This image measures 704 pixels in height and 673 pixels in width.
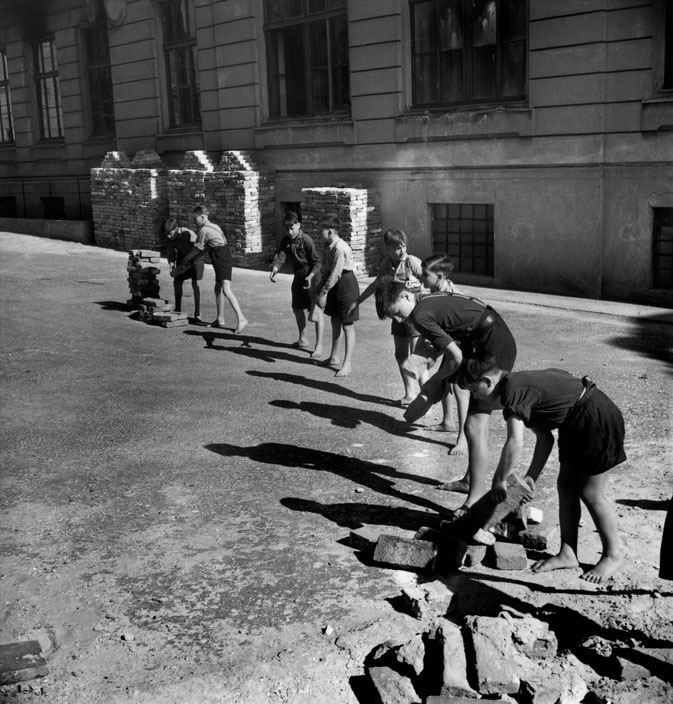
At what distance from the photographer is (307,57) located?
18.9 meters

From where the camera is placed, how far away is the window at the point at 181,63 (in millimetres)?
21500

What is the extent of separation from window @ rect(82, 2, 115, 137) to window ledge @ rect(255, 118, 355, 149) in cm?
720

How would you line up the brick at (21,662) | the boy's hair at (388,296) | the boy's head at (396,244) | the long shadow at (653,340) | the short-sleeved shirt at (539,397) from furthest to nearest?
1. the long shadow at (653,340)
2. the boy's head at (396,244)
3. the boy's hair at (388,296)
4. the short-sleeved shirt at (539,397)
5. the brick at (21,662)

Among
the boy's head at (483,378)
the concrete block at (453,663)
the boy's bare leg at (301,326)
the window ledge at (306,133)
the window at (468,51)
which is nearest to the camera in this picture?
the concrete block at (453,663)

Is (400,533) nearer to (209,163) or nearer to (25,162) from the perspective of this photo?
(209,163)

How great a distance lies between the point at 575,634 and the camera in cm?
472

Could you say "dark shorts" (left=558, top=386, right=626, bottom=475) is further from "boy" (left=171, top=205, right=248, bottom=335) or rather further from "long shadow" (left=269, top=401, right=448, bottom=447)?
"boy" (left=171, top=205, right=248, bottom=335)

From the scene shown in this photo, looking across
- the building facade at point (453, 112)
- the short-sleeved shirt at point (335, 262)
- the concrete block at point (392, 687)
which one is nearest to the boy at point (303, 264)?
the short-sleeved shirt at point (335, 262)

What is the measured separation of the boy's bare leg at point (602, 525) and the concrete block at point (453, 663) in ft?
4.31

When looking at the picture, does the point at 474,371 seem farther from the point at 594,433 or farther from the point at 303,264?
the point at 303,264

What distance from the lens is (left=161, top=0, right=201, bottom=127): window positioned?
2150cm

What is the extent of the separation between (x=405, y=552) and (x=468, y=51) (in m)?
12.6

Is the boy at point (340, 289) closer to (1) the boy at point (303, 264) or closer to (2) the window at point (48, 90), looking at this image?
(1) the boy at point (303, 264)

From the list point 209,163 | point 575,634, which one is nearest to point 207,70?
point 209,163
